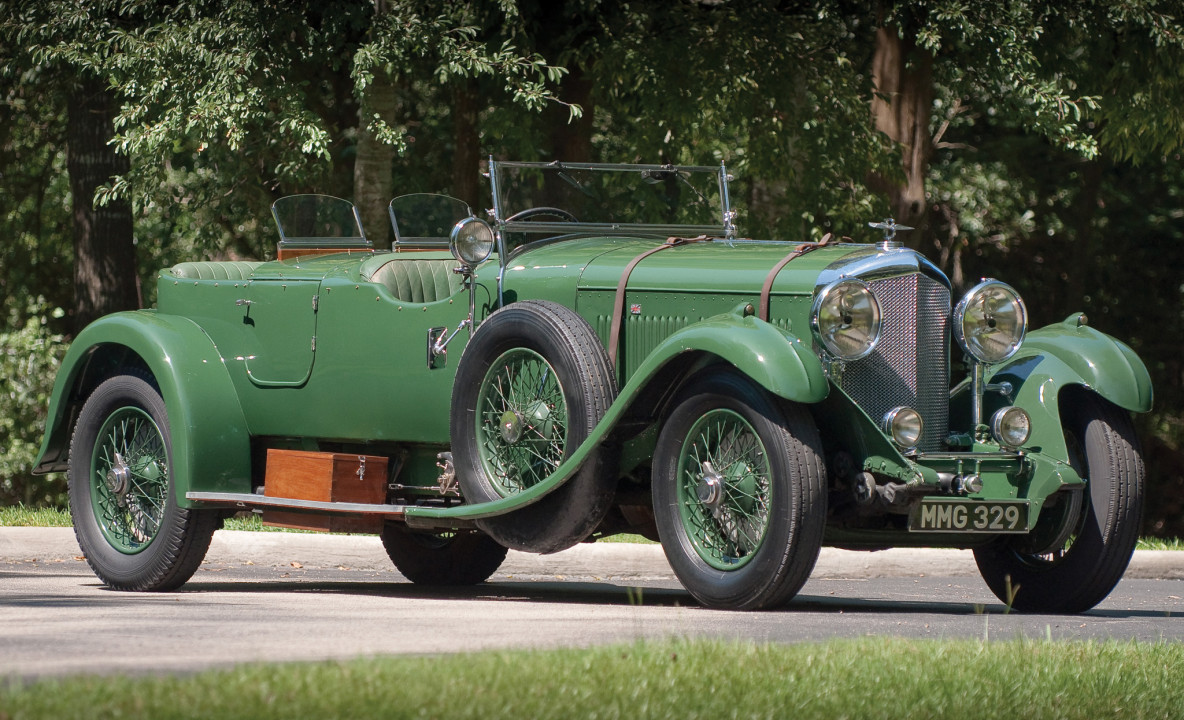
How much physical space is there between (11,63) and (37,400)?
12.1 ft

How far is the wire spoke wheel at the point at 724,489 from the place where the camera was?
630cm

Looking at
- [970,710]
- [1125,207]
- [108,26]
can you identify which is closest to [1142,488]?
[970,710]

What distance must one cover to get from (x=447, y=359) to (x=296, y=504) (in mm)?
951

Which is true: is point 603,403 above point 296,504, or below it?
above

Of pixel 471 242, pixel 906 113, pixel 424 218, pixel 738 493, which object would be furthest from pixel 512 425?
pixel 906 113

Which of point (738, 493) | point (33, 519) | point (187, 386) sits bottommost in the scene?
point (33, 519)

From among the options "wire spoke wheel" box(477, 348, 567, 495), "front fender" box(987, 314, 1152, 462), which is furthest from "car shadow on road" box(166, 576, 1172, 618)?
"front fender" box(987, 314, 1152, 462)

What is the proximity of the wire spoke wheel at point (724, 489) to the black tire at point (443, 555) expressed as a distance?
2509mm

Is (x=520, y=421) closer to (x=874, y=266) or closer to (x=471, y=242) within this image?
(x=471, y=242)

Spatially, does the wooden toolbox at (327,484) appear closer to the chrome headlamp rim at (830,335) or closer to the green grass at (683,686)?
the chrome headlamp rim at (830,335)

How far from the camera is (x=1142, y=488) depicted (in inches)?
276

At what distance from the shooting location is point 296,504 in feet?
24.7

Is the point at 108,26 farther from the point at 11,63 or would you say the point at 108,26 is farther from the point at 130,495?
the point at 130,495

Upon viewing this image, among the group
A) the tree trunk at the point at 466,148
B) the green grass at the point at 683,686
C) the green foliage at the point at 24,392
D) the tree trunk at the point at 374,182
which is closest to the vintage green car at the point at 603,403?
the green grass at the point at 683,686
